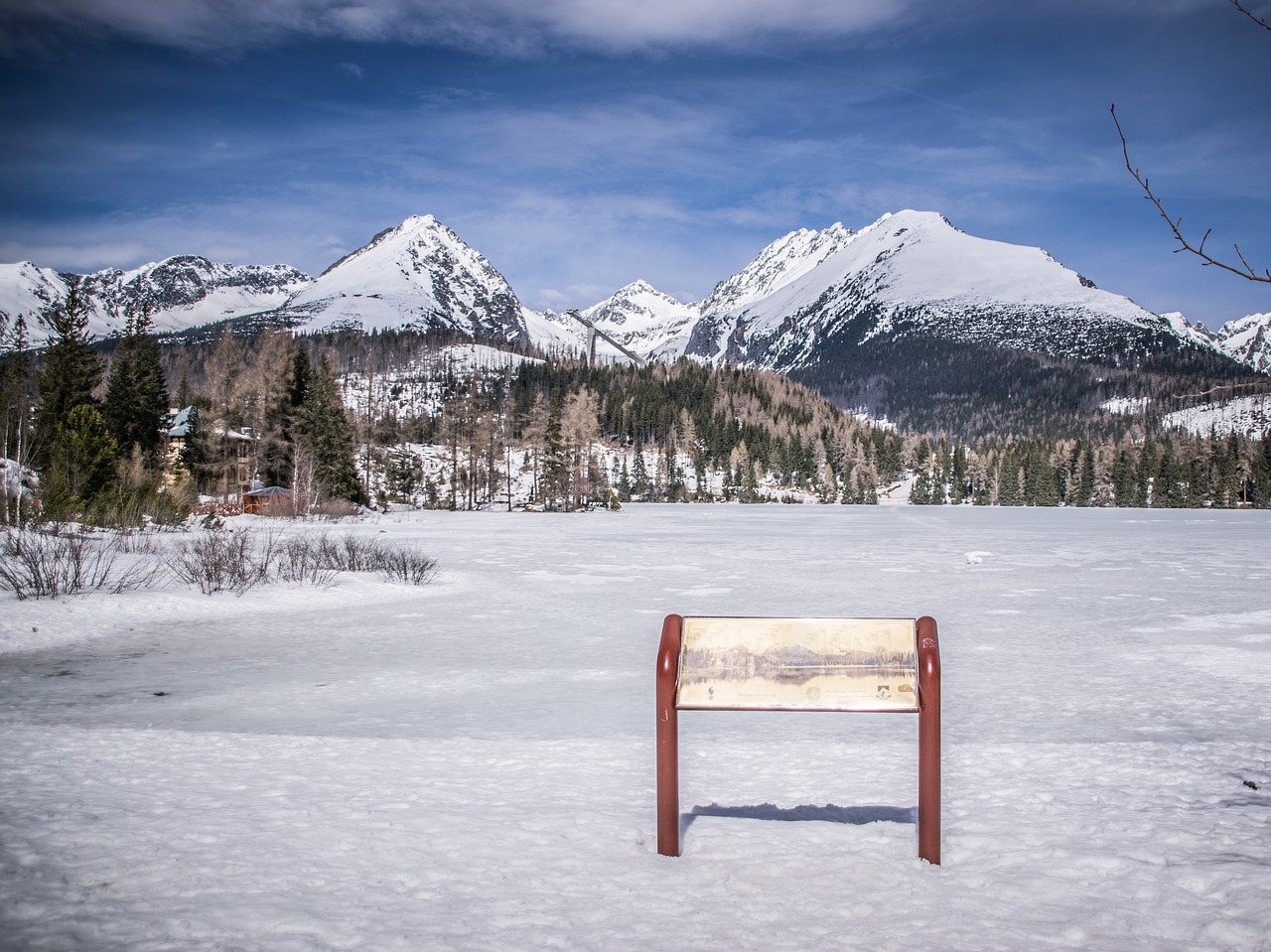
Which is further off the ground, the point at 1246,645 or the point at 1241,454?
the point at 1241,454

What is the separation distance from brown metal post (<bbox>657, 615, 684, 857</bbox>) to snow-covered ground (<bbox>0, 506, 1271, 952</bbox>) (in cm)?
13

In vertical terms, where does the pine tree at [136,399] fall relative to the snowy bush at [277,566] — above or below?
above

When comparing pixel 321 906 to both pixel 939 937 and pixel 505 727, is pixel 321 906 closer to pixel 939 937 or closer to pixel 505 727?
pixel 939 937

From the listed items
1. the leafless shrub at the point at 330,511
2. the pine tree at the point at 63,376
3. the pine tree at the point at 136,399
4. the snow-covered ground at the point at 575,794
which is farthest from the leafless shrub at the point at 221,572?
the pine tree at the point at 136,399

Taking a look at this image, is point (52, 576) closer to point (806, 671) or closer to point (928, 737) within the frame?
point (806, 671)

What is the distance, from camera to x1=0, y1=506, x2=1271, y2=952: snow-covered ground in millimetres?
3895

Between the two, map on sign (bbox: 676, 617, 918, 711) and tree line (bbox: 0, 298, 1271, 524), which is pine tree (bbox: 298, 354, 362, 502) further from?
map on sign (bbox: 676, 617, 918, 711)

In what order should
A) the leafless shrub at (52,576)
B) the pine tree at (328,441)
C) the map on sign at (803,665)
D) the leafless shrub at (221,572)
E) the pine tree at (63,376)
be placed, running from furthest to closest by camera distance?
the pine tree at (328,441)
the pine tree at (63,376)
the leafless shrub at (221,572)
the leafless shrub at (52,576)
the map on sign at (803,665)

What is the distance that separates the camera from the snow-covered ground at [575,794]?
3895mm

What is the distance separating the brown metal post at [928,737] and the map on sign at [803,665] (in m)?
0.07

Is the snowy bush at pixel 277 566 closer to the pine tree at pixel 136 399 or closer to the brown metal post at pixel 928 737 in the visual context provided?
the brown metal post at pixel 928 737

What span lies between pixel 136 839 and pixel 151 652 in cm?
791

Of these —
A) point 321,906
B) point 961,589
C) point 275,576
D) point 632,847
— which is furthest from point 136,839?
point 961,589

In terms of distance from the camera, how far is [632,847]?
4824 millimetres
